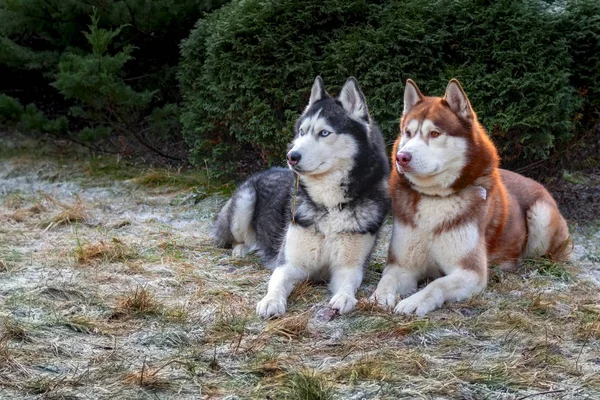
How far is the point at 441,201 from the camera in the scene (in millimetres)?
4516

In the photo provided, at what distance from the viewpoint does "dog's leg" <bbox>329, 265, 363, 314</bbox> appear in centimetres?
410

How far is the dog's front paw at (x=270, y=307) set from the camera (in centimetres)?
405

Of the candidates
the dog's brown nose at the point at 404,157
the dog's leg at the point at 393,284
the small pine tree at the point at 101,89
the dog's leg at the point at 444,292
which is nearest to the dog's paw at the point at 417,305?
the dog's leg at the point at 444,292

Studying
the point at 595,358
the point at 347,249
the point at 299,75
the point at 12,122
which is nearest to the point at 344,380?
the point at 595,358

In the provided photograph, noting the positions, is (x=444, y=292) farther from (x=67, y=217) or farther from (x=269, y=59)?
(x=67, y=217)

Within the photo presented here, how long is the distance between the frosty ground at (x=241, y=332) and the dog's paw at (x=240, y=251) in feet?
0.26

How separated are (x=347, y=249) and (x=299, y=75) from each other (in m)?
2.64

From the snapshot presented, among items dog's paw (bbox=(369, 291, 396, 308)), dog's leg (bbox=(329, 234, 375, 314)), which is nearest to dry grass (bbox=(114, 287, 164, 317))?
dog's leg (bbox=(329, 234, 375, 314))

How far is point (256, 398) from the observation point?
293cm

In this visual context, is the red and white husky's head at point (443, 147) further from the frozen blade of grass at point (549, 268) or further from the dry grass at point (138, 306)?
the dry grass at point (138, 306)

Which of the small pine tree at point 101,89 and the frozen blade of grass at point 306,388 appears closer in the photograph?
the frozen blade of grass at point 306,388

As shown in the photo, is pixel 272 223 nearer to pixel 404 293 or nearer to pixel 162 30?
pixel 404 293

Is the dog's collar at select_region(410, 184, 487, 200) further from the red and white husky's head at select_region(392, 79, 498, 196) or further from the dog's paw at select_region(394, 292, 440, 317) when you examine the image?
the dog's paw at select_region(394, 292, 440, 317)

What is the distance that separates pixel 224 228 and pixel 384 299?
73.4 inches
